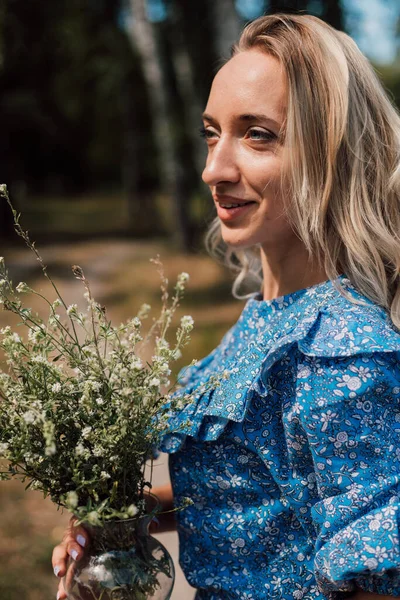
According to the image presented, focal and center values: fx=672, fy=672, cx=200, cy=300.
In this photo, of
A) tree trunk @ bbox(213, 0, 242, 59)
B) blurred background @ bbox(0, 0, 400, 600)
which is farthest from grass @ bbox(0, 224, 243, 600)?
tree trunk @ bbox(213, 0, 242, 59)

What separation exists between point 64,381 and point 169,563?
56 centimetres

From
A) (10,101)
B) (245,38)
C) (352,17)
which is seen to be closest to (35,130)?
(10,101)

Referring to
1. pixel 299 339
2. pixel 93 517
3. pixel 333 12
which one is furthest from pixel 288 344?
pixel 333 12

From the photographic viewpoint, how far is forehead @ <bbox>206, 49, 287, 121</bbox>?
5.92 ft

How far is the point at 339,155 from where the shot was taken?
5.97ft

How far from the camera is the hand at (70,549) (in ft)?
5.44

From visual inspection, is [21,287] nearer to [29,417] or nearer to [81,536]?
[29,417]

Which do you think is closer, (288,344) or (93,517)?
(93,517)

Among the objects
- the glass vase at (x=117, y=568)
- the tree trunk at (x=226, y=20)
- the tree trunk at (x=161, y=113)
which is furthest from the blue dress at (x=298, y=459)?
the tree trunk at (x=161, y=113)

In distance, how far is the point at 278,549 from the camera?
184 centimetres

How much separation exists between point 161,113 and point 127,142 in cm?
854

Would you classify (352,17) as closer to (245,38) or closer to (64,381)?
(245,38)

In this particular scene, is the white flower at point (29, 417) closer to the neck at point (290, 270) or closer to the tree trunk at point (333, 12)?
the neck at point (290, 270)

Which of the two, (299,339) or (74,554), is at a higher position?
(299,339)
